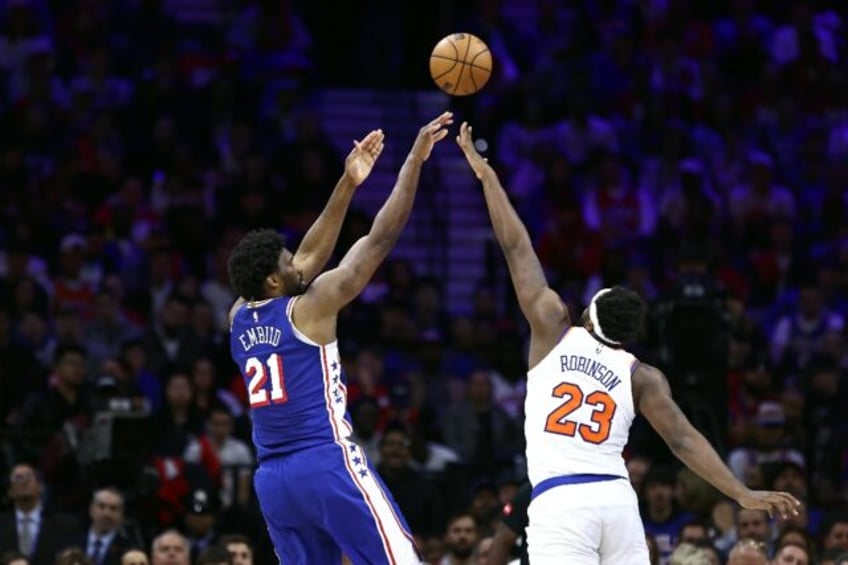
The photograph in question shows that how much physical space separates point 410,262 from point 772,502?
9.70 meters

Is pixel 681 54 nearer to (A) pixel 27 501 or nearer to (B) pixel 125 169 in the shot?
(B) pixel 125 169

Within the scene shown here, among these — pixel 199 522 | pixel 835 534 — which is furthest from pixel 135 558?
pixel 835 534

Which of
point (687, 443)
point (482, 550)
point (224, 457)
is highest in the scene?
point (687, 443)

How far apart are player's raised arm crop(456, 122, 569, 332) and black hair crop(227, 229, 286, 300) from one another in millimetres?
1344

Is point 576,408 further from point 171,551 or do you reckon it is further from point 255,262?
point 171,551

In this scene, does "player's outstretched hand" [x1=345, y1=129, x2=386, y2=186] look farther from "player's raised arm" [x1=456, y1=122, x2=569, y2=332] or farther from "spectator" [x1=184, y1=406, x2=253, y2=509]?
"spectator" [x1=184, y1=406, x2=253, y2=509]

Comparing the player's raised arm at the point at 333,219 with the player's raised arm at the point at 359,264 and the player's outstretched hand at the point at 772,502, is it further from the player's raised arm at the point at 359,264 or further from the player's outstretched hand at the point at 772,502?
the player's outstretched hand at the point at 772,502

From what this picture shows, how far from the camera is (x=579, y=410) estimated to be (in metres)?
9.96

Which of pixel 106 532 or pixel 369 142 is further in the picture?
pixel 106 532

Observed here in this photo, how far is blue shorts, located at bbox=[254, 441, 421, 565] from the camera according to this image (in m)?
9.49

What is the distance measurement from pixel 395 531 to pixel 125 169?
1026cm

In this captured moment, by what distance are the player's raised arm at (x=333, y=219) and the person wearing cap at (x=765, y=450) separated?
21.1 feet

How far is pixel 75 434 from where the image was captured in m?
15.4

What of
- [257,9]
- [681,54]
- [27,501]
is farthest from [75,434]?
[681,54]
